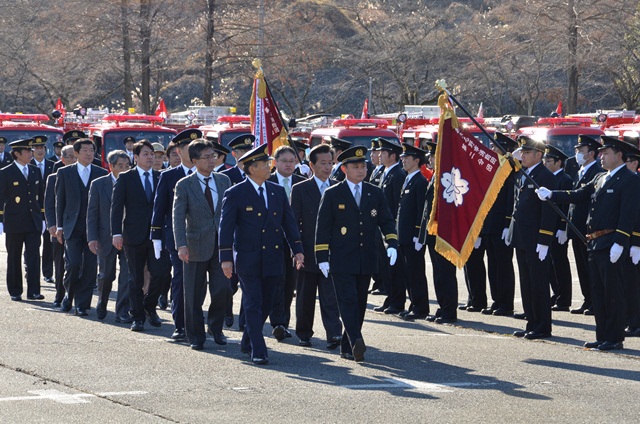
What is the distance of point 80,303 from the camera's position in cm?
1288

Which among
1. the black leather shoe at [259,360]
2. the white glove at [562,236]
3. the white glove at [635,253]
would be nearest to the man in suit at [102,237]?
the black leather shoe at [259,360]

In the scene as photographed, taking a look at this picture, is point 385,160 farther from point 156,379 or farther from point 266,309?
point 156,379

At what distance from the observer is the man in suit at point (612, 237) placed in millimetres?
10734

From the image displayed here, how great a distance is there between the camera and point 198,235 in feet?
34.7

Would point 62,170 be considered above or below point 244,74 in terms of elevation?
below

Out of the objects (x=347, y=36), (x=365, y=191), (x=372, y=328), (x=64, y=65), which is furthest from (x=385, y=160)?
(x=347, y=36)

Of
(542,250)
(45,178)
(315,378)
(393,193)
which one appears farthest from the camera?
(45,178)

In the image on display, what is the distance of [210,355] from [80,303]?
10.0 ft

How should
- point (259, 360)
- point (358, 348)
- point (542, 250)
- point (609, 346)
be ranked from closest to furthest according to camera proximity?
point (259, 360), point (358, 348), point (609, 346), point (542, 250)

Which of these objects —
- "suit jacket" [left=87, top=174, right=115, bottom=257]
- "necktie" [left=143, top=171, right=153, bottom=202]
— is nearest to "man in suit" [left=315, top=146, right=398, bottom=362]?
"necktie" [left=143, top=171, right=153, bottom=202]

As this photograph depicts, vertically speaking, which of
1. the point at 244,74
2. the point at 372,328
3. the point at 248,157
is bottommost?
the point at 372,328

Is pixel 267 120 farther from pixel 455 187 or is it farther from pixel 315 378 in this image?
pixel 315 378

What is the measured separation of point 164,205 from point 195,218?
739mm

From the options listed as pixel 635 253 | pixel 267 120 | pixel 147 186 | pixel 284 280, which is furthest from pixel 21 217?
pixel 635 253
